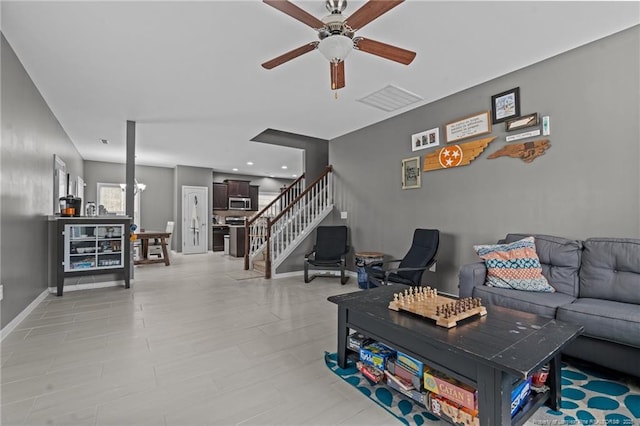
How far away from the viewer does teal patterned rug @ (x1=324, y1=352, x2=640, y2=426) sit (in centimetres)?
169

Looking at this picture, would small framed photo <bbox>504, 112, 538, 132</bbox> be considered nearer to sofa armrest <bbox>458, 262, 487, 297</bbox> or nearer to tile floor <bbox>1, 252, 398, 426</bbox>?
sofa armrest <bbox>458, 262, 487, 297</bbox>

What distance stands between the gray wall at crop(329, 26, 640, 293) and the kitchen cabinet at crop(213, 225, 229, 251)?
701 cm

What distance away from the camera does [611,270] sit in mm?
2506

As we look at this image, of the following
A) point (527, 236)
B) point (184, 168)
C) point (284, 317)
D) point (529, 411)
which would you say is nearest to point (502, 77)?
point (527, 236)

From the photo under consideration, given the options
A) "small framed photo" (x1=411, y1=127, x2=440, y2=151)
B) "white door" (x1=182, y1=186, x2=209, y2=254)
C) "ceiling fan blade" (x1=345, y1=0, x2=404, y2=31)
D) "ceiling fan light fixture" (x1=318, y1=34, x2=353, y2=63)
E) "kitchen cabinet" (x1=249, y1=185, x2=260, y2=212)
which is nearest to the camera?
"ceiling fan blade" (x1=345, y1=0, x2=404, y2=31)

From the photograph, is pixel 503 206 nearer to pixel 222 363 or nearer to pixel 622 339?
pixel 622 339

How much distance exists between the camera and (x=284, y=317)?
3.40 metres

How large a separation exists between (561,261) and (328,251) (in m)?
3.40

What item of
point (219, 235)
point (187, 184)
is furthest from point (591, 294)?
point (187, 184)

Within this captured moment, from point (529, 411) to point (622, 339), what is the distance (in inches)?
38.6

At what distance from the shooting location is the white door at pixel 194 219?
31.8 ft

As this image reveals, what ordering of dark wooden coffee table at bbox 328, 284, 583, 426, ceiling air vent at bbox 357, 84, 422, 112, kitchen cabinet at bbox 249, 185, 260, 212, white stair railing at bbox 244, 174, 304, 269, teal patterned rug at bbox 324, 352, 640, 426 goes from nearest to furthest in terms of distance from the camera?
1. dark wooden coffee table at bbox 328, 284, 583, 426
2. teal patterned rug at bbox 324, 352, 640, 426
3. ceiling air vent at bbox 357, 84, 422, 112
4. white stair railing at bbox 244, 174, 304, 269
5. kitchen cabinet at bbox 249, 185, 260, 212

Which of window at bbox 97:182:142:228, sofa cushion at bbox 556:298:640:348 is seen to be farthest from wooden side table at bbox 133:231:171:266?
sofa cushion at bbox 556:298:640:348

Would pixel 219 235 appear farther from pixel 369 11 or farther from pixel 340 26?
pixel 369 11
